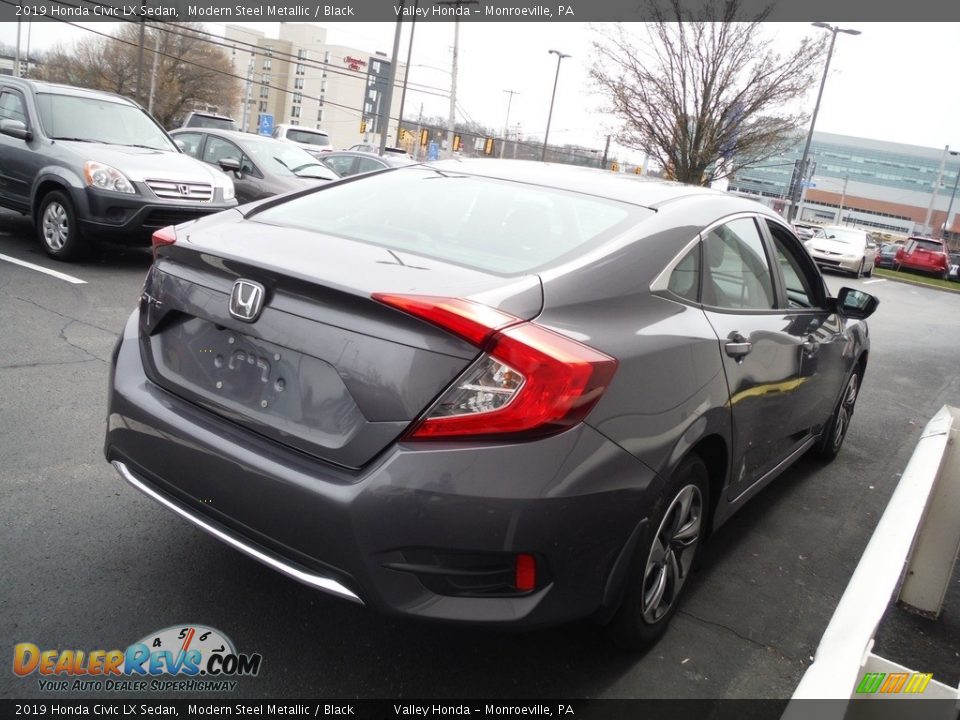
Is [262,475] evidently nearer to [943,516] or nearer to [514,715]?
[514,715]

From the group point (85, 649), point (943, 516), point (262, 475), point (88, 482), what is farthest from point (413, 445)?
point (943, 516)

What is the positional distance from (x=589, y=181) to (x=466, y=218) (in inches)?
24.8

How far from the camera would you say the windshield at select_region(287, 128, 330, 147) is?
26.3 metres

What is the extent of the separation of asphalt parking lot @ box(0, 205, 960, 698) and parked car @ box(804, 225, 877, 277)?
19316mm

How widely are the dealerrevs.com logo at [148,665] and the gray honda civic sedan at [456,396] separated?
16.6 inches

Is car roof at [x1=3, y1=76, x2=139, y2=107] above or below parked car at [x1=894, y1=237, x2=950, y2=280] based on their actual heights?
above

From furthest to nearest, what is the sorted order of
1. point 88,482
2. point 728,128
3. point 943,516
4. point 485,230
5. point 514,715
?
point 728,128
point 88,482
point 943,516
point 485,230
point 514,715

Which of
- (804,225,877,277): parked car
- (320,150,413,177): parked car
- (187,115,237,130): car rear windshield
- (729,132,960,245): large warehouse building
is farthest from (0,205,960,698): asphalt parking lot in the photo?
(729,132,960,245): large warehouse building

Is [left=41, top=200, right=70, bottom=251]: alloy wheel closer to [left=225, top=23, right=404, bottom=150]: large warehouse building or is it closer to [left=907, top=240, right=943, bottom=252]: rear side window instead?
[left=907, top=240, right=943, bottom=252]: rear side window

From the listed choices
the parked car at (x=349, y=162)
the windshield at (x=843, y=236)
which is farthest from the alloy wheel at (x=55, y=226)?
the windshield at (x=843, y=236)

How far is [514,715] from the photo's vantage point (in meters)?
2.44

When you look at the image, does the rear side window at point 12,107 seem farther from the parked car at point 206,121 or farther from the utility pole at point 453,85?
the utility pole at point 453,85

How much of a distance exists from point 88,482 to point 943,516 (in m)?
3.50

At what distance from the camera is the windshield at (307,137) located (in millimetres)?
26266
